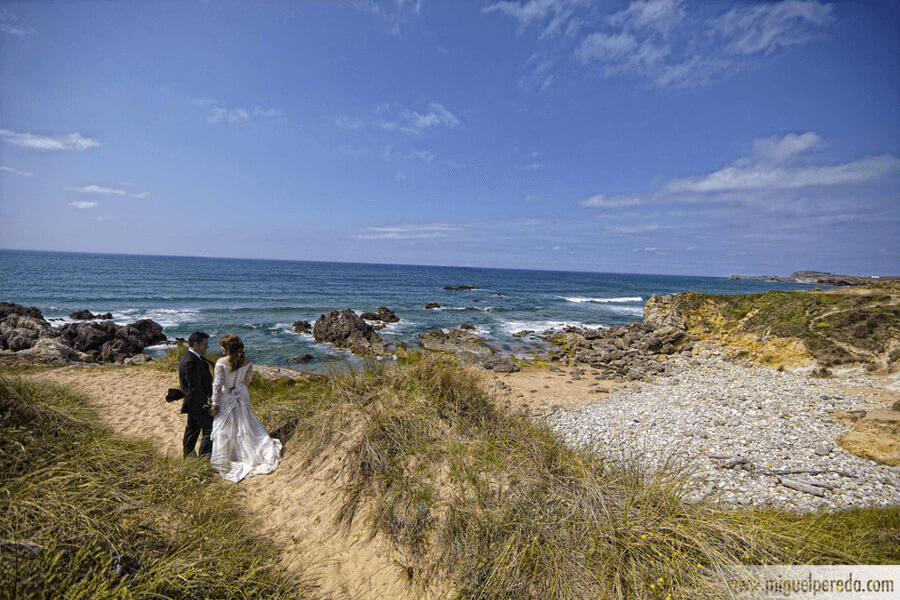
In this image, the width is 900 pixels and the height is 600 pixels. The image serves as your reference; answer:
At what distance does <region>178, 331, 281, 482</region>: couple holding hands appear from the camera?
16.6 feet

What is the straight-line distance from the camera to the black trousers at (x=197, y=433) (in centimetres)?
524

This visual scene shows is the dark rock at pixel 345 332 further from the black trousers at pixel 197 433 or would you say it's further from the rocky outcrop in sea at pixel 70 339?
the black trousers at pixel 197 433

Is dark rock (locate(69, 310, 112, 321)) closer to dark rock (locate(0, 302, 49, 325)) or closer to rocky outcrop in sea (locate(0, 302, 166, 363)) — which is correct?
dark rock (locate(0, 302, 49, 325))

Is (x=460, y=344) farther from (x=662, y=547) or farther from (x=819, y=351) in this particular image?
(x=662, y=547)

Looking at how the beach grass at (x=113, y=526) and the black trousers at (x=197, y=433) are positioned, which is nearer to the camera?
the beach grass at (x=113, y=526)

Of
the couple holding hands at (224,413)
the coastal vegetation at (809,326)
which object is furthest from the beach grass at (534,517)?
the coastal vegetation at (809,326)

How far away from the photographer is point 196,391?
513 centimetres

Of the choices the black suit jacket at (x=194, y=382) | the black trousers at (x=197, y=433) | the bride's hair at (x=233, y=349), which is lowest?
the black trousers at (x=197, y=433)

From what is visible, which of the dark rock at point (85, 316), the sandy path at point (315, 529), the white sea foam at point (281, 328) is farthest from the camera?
the white sea foam at point (281, 328)

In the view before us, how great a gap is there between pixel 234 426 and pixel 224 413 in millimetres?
253

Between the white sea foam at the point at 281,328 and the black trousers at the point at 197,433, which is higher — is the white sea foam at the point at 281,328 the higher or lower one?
the lower one

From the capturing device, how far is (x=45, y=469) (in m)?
3.61

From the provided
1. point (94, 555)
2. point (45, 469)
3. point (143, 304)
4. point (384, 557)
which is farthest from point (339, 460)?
point (143, 304)

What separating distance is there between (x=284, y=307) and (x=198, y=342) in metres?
31.2
